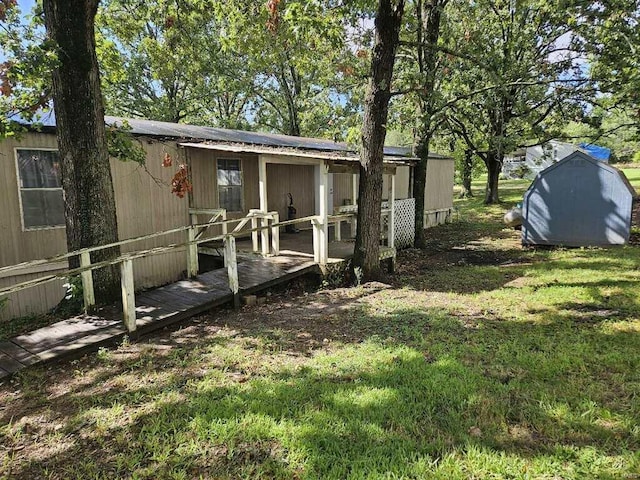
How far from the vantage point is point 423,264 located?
10641 millimetres

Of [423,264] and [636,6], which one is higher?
[636,6]

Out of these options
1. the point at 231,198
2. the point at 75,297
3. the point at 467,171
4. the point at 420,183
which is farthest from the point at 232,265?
the point at 467,171

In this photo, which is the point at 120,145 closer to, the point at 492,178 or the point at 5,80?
the point at 5,80

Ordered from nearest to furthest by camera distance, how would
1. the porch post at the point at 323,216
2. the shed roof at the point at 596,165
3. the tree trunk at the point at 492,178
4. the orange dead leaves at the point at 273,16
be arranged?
the orange dead leaves at the point at 273,16 < the porch post at the point at 323,216 < the shed roof at the point at 596,165 < the tree trunk at the point at 492,178

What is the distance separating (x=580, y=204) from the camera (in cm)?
1077

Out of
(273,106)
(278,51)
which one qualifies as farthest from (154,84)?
(278,51)

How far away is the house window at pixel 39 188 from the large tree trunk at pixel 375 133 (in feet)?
18.4

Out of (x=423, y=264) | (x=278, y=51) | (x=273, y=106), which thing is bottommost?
(x=423, y=264)

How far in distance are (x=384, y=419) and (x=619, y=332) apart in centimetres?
369

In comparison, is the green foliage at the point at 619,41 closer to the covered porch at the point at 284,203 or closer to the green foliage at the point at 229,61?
the covered porch at the point at 284,203

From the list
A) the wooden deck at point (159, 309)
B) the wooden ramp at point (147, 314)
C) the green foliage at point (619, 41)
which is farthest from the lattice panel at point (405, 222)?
the green foliage at point (619, 41)

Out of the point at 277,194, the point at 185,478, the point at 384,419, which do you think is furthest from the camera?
the point at 277,194

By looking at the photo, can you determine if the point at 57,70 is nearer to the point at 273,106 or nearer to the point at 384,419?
the point at 384,419

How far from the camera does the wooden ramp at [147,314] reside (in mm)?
4613
